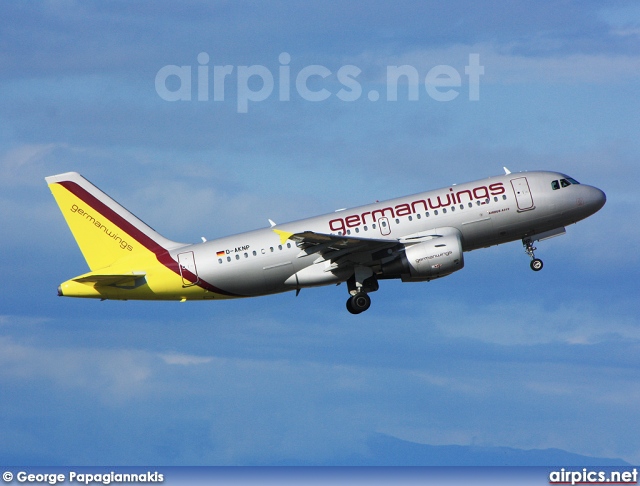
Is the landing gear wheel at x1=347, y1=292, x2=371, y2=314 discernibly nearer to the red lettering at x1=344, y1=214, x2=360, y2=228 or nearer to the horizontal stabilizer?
the red lettering at x1=344, y1=214, x2=360, y2=228

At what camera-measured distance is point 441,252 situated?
4903 centimetres

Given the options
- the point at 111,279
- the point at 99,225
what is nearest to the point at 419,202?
the point at 111,279

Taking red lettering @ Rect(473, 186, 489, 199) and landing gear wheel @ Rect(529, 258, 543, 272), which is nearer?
red lettering @ Rect(473, 186, 489, 199)

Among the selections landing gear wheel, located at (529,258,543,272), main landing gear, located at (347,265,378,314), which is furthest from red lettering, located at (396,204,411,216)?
landing gear wheel, located at (529,258,543,272)

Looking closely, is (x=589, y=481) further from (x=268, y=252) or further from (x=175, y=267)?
(x=175, y=267)

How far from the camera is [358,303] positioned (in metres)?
51.8

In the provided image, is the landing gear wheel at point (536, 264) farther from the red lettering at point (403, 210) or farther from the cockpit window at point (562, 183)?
the red lettering at point (403, 210)

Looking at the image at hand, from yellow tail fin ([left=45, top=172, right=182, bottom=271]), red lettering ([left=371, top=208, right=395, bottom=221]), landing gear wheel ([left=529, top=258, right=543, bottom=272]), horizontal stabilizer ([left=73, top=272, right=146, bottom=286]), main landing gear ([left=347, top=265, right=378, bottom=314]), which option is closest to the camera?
horizontal stabilizer ([left=73, top=272, right=146, bottom=286])

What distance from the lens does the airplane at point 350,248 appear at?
5000 cm

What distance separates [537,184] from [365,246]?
419 inches

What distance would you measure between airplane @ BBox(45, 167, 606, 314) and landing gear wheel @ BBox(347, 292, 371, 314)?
6cm

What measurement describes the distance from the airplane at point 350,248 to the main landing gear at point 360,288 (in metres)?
0.06

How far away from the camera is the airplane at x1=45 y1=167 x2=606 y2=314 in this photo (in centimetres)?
5000

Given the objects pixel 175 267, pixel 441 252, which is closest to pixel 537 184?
pixel 441 252
